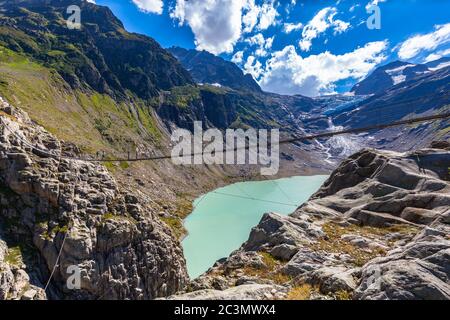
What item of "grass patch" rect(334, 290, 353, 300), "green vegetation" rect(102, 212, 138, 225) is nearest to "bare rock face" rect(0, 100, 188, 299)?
"green vegetation" rect(102, 212, 138, 225)

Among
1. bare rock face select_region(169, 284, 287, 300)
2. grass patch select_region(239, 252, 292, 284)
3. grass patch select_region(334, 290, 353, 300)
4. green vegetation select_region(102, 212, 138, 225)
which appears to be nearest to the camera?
grass patch select_region(334, 290, 353, 300)

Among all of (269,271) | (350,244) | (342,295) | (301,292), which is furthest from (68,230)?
(342,295)

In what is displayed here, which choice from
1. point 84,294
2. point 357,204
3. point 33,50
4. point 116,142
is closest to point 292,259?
point 357,204

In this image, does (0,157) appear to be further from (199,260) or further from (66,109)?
(66,109)

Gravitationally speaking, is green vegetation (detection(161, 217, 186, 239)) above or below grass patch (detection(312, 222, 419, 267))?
above

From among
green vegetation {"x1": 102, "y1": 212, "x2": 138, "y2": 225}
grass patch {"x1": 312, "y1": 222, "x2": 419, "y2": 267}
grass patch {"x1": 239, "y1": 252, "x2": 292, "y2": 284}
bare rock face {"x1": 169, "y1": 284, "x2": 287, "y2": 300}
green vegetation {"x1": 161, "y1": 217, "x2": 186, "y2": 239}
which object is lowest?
bare rock face {"x1": 169, "y1": 284, "x2": 287, "y2": 300}

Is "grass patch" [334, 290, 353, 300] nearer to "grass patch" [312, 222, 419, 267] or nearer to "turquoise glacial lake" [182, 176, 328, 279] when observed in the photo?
"grass patch" [312, 222, 419, 267]
